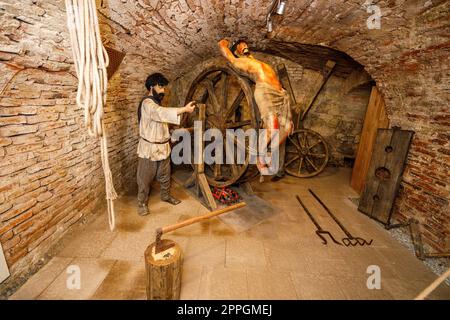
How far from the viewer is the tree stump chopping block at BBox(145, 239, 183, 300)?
184cm

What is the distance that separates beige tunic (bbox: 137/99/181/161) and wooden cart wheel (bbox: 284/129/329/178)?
3.28 metres

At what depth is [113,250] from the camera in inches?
104

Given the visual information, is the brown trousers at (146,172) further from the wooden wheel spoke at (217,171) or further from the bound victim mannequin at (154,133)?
the wooden wheel spoke at (217,171)

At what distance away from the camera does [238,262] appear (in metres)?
2.57

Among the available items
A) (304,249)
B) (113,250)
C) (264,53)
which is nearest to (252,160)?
(304,249)

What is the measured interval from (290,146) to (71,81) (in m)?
4.77

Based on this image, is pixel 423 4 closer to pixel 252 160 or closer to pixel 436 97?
pixel 436 97

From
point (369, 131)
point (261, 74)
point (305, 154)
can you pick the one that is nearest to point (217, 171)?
point (261, 74)

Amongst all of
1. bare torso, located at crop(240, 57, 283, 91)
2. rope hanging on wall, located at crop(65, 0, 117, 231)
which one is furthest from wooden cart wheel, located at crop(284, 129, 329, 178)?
rope hanging on wall, located at crop(65, 0, 117, 231)

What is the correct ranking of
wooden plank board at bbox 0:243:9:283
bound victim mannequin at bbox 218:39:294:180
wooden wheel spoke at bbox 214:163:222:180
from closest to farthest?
wooden plank board at bbox 0:243:9:283, bound victim mannequin at bbox 218:39:294:180, wooden wheel spoke at bbox 214:163:222:180

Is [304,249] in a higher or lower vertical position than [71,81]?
lower

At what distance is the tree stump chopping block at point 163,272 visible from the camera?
1842mm

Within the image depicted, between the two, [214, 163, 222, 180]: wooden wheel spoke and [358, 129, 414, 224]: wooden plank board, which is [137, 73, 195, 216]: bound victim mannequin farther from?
[358, 129, 414, 224]: wooden plank board

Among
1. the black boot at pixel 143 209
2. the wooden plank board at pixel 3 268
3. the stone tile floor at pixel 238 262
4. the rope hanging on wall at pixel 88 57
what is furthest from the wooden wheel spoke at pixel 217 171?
the wooden plank board at pixel 3 268
